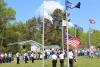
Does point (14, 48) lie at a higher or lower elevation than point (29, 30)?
lower

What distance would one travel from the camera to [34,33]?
128 metres

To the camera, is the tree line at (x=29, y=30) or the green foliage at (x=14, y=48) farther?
the tree line at (x=29, y=30)

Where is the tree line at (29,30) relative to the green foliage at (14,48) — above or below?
above

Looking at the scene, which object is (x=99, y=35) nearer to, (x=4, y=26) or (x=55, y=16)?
(x=55, y=16)

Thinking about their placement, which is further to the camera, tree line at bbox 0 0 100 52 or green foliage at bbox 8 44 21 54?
tree line at bbox 0 0 100 52

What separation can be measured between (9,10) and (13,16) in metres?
1.88

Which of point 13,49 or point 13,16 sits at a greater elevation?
point 13,16

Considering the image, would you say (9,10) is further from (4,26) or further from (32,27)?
(32,27)

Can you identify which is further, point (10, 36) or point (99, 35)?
point (99, 35)

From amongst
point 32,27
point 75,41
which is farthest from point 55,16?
point 75,41

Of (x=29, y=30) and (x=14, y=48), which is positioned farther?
(x=29, y=30)

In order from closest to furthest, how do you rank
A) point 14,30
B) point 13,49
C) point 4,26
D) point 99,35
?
point 13,49
point 4,26
point 14,30
point 99,35

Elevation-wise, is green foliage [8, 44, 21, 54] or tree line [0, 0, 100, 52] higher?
tree line [0, 0, 100, 52]

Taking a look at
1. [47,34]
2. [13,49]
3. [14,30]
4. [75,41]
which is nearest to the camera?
[75,41]
